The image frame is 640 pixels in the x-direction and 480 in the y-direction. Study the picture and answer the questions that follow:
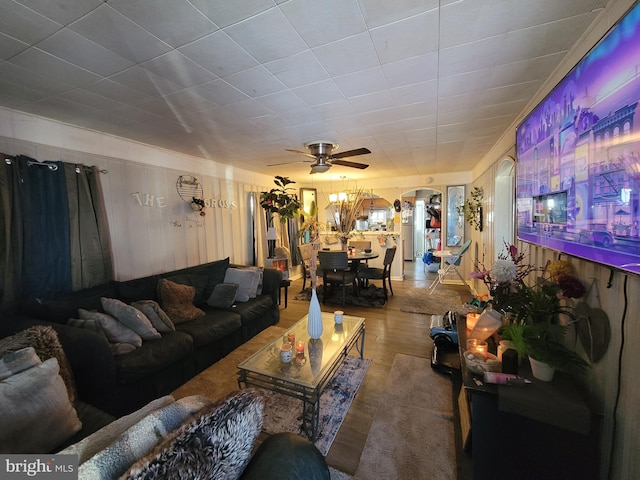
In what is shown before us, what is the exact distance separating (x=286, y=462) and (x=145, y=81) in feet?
7.73

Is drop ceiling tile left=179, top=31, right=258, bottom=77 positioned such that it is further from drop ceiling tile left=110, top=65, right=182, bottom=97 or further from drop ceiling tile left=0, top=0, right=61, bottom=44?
drop ceiling tile left=0, top=0, right=61, bottom=44

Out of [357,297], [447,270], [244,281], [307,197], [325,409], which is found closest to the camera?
[325,409]

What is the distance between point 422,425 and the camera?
1922 millimetres

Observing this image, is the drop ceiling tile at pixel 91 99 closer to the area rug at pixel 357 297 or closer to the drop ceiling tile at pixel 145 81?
the drop ceiling tile at pixel 145 81

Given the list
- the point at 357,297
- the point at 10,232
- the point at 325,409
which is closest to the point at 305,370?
the point at 325,409

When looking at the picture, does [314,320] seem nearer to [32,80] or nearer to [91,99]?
[91,99]

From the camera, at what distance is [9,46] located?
56.3 inches

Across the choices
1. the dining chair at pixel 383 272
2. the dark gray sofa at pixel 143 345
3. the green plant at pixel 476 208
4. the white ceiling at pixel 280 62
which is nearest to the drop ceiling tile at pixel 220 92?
the white ceiling at pixel 280 62

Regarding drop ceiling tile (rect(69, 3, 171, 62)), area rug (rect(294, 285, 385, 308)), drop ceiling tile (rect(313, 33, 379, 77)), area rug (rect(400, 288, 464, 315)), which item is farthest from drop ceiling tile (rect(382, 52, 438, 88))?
area rug (rect(294, 285, 385, 308))

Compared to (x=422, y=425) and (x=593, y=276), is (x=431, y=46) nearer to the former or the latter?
(x=593, y=276)

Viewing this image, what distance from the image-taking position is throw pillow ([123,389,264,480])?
26.5 inches

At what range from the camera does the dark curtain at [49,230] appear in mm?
2160

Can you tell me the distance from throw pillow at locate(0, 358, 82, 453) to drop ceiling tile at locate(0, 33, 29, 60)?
1.70 metres

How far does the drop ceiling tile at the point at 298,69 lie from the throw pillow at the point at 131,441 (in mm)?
1857
